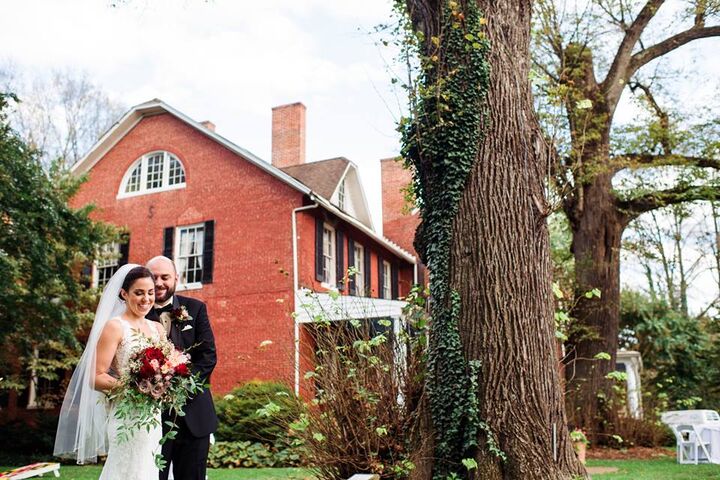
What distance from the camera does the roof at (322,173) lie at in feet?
73.3

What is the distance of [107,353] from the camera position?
4.19 meters

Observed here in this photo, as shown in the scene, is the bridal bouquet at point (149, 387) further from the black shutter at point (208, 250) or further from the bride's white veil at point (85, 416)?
the black shutter at point (208, 250)

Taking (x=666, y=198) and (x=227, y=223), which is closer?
(x=666, y=198)

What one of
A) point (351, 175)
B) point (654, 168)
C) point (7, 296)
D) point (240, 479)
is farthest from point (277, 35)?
point (351, 175)

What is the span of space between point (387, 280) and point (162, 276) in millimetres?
21071

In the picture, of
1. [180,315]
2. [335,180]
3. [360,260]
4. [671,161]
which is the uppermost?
[335,180]

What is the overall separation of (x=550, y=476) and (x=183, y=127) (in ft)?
58.9

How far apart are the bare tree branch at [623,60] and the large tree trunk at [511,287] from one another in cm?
1027

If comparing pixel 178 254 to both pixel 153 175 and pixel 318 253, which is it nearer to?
pixel 153 175

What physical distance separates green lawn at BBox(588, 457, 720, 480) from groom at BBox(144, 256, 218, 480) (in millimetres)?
6800

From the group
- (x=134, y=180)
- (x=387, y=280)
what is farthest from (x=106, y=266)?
(x=387, y=280)

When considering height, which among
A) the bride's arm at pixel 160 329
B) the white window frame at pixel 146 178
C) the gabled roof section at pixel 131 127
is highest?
the gabled roof section at pixel 131 127

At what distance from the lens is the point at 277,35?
11031 mm

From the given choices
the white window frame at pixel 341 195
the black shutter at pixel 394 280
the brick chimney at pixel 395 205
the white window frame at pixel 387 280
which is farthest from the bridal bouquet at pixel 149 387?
the brick chimney at pixel 395 205
